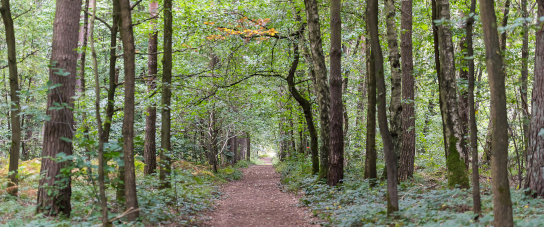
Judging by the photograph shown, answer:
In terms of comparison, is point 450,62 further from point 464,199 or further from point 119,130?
point 119,130

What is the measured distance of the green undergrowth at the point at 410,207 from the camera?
431cm

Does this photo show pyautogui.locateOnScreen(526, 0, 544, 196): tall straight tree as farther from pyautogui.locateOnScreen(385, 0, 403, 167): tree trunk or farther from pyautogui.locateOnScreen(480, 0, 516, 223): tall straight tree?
pyautogui.locateOnScreen(385, 0, 403, 167): tree trunk

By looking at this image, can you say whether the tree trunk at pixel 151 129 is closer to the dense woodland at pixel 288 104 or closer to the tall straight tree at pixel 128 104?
the dense woodland at pixel 288 104

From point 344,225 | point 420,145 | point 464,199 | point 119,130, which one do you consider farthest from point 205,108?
point 420,145

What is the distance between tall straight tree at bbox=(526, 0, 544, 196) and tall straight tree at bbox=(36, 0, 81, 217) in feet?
23.8

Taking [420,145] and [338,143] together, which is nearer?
[338,143]

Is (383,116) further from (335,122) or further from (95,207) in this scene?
(95,207)

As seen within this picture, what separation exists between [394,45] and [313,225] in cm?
501

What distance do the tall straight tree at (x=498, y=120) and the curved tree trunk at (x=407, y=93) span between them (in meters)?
6.56

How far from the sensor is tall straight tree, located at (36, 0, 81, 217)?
16.8ft

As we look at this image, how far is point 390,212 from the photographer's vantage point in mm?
5312

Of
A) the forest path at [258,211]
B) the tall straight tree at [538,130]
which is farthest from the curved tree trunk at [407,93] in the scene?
the tall straight tree at [538,130]

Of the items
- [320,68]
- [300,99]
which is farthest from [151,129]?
[300,99]

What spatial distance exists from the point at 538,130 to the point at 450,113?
157cm
